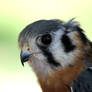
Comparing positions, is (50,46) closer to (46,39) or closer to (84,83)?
(46,39)

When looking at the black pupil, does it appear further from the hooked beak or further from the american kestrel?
the hooked beak

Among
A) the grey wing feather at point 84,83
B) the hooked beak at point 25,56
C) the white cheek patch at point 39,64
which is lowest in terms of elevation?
the grey wing feather at point 84,83

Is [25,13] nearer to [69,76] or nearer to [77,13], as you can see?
[77,13]

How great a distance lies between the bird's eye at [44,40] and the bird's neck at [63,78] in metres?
0.35

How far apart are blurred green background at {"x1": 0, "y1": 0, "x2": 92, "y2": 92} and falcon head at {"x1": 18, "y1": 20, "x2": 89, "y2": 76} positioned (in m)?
3.20

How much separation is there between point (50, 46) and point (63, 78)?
378mm

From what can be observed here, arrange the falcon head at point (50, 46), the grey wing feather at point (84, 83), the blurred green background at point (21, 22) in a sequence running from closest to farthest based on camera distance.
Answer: the grey wing feather at point (84, 83)
the falcon head at point (50, 46)
the blurred green background at point (21, 22)

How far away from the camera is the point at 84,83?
20.0ft

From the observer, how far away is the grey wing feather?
6.07 m

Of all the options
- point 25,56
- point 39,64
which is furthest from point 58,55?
point 25,56

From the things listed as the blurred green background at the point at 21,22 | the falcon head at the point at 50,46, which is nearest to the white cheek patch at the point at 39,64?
the falcon head at the point at 50,46

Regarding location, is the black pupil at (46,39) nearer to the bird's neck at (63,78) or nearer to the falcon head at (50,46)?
the falcon head at (50,46)

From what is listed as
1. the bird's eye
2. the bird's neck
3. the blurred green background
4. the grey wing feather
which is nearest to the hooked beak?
the bird's eye

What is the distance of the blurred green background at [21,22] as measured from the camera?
10.0 meters
